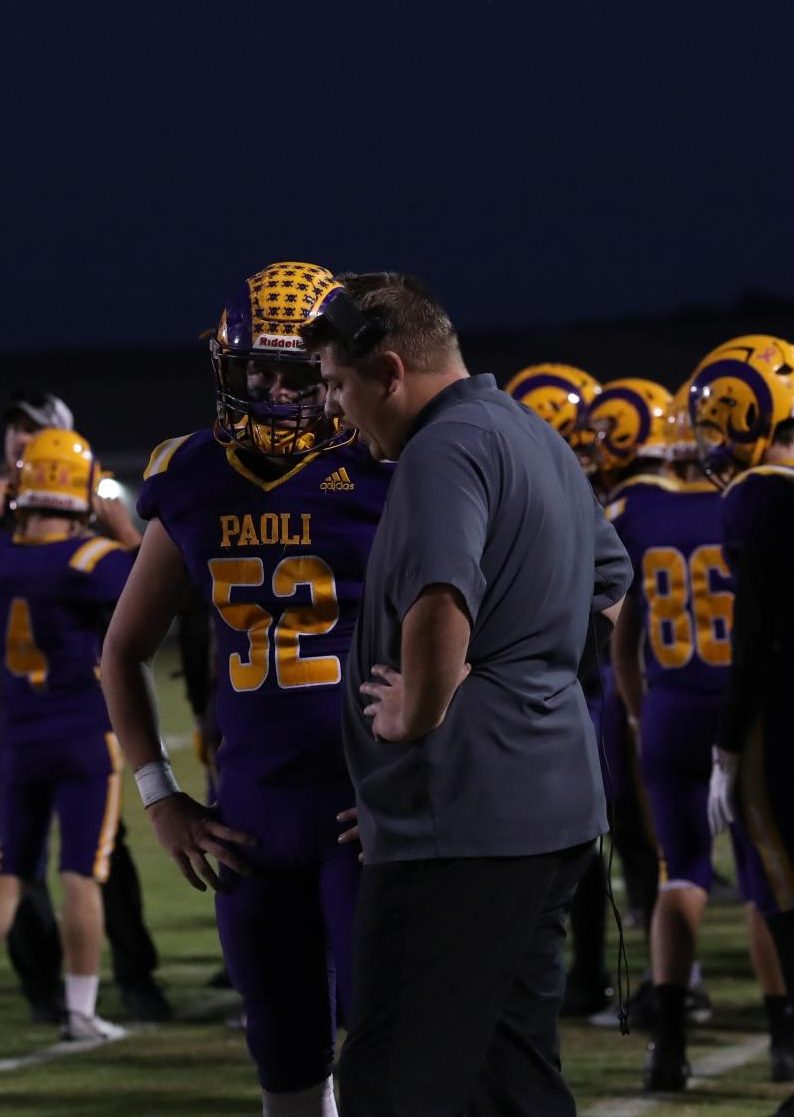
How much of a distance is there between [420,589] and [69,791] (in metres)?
4.14

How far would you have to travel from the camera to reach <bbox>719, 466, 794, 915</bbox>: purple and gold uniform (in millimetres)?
4961

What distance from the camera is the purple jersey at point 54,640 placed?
658 centimetres

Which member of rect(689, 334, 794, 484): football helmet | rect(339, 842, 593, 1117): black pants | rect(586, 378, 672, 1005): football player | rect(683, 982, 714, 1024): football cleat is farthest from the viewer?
rect(586, 378, 672, 1005): football player

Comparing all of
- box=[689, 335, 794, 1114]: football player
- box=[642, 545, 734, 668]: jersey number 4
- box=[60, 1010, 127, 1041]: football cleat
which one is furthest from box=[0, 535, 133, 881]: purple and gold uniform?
box=[689, 335, 794, 1114]: football player

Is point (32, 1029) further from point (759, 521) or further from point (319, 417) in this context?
point (319, 417)

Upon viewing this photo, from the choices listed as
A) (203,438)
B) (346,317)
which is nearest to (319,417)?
(203,438)

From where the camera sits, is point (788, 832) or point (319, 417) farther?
point (788, 832)

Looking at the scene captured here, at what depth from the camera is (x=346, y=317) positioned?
300 cm

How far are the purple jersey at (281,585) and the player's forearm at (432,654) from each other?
61 centimetres

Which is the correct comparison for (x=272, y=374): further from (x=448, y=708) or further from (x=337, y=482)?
(x=448, y=708)

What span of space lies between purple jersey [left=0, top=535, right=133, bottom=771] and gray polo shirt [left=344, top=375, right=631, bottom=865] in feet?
12.0

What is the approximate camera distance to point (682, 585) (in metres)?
6.34

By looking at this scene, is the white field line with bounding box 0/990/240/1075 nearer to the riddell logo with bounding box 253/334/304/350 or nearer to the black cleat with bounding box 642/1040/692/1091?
the black cleat with bounding box 642/1040/692/1091

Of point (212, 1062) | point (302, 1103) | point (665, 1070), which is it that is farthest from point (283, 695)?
point (212, 1062)
